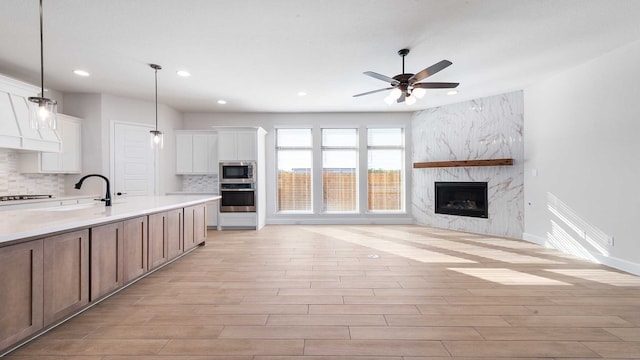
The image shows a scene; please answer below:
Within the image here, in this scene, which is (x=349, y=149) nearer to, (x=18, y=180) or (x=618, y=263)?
(x=618, y=263)

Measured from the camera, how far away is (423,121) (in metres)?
6.18

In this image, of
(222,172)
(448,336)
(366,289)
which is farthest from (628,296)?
(222,172)

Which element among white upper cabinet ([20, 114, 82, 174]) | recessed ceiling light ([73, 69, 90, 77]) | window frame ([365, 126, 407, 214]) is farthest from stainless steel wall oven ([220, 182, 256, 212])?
recessed ceiling light ([73, 69, 90, 77])

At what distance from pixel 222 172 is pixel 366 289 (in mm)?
4254

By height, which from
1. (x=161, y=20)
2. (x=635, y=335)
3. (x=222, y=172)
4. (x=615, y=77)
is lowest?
(x=635, y=335)

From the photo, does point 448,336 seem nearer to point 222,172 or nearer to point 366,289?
point 366,289

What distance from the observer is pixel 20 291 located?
1678 millimetres

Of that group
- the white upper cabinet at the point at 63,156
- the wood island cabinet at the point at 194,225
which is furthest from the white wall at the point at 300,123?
the wood island cabinet at the point at 194,225

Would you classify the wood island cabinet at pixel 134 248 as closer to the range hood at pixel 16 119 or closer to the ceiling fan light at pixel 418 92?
the range hood at pixel 16 119

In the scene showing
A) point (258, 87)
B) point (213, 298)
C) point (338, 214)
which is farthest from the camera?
point (338, 214)

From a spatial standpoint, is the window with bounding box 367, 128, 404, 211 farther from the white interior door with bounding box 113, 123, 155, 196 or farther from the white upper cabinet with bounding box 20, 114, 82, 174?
the white upper cabinet with bounding box 20, 114, 82, 174

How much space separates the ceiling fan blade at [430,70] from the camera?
274 cm

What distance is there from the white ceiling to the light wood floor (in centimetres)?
270

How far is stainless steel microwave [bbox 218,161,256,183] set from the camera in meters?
5.75
